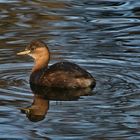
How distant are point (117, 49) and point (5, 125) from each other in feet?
14.5

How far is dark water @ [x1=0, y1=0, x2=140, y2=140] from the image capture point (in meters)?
10.1

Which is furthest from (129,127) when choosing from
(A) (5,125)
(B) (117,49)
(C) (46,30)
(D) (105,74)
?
(C) (46,30)

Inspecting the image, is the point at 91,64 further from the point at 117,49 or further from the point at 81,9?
the point at 81,9

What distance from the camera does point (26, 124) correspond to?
1027 cm

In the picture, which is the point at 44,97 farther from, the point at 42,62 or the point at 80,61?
the point at 80,61

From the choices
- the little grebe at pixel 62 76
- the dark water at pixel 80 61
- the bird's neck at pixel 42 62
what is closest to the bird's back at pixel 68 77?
the little grebe at pixel 62 76

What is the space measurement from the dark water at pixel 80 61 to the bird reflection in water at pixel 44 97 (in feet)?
0.32

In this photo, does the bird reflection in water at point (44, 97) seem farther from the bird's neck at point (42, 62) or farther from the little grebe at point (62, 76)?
the bird's neck at point (42, 62)

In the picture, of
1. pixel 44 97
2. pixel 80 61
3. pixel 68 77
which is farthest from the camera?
pixel 80 61

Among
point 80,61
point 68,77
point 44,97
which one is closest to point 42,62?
point 80,61

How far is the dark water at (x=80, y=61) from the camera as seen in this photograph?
33.1 feet

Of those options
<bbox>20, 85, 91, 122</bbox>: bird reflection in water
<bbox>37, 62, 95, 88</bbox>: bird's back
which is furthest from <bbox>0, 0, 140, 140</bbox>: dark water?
<bbox>37, 62, 95, 88</bbox>: bird's back

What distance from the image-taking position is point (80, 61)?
13.3 metres

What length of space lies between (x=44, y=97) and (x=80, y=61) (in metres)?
1.76
